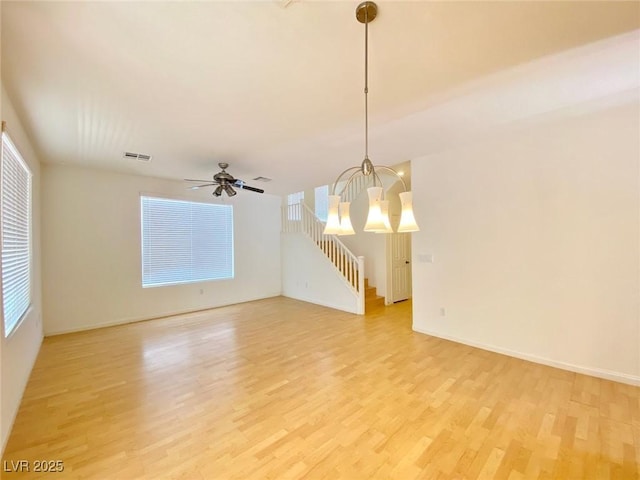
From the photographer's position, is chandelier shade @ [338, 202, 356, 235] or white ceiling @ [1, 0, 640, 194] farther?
chandelier shade @ [338, 202, 356, 235]

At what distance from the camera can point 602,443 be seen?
202cm

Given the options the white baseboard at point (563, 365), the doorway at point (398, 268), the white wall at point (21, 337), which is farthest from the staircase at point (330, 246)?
the white wall at point (21, 337)

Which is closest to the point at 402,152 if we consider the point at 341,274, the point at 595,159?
the point at 595,159

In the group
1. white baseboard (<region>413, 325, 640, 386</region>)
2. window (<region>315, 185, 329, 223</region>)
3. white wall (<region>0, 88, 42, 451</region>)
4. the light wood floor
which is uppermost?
window (<region>315, 185, 329, 223</region>)

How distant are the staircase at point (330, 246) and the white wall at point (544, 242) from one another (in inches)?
60.8

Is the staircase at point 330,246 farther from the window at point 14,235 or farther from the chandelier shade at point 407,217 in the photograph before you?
the window at point 14,235

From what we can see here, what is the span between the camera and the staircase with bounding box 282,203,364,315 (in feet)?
18.1

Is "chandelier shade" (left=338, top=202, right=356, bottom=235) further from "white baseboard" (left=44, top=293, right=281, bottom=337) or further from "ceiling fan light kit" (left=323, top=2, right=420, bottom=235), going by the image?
"white baseboard" (left=44, top=293, right=281, bottom=337)

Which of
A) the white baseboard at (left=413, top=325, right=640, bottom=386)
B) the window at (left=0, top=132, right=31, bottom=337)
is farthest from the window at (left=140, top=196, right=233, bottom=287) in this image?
the white baseboard at (left=413, top=325, right=640, bottom=386)

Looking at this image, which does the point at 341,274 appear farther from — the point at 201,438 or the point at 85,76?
the point at 85,76

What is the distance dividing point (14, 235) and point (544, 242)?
18.7ft

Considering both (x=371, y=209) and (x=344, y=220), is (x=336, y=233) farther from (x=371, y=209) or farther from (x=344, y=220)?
Answer: (x=371, y=209)

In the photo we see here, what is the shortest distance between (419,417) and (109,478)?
7.42 feet

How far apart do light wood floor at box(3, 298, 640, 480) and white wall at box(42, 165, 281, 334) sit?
31.7 inches
